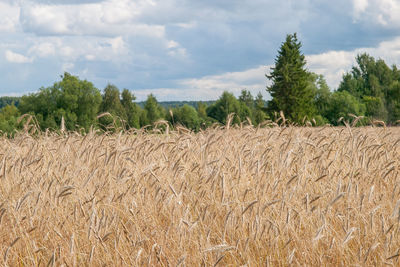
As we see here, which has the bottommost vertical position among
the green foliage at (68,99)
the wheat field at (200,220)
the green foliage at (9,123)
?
the green foliage at (9,123)

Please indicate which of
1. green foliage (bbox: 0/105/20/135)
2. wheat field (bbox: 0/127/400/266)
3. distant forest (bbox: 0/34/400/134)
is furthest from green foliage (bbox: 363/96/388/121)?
wheat field (bbox: 0/127/400/266)

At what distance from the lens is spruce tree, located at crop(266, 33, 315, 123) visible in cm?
4459

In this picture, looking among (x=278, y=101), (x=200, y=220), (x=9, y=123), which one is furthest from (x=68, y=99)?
(x=200, y=220)

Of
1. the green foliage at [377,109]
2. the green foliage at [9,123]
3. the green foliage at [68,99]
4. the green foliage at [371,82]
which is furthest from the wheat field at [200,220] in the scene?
the green foliage at [371,82]

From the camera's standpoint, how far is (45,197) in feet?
12.1

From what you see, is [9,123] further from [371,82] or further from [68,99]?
[371,82]

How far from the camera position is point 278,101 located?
148 feet

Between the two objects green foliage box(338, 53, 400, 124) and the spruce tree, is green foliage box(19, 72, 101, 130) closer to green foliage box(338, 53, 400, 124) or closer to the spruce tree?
the spruce tree

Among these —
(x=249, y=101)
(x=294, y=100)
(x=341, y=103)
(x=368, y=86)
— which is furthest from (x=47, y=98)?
(x=368, y=86)

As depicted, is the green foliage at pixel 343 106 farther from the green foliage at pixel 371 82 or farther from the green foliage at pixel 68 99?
the green foliage at pixel 68 99

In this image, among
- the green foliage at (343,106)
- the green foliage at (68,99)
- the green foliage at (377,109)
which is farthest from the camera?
the green foliage at (343,106)

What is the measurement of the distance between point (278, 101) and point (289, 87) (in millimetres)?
2057

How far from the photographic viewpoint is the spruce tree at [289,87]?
1756 inches

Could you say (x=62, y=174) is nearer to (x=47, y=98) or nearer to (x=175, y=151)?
(x=175, y=151)
